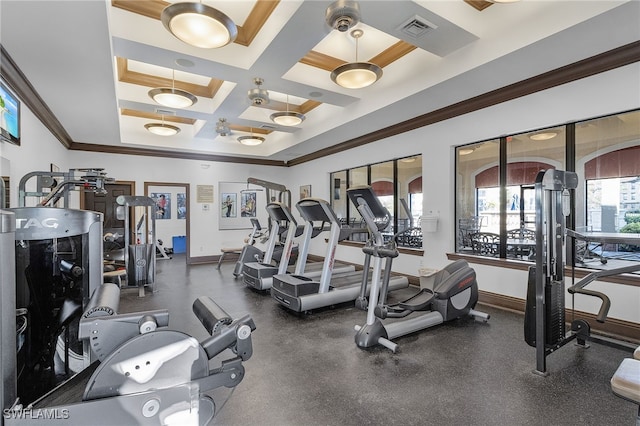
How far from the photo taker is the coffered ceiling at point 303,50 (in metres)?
2.92

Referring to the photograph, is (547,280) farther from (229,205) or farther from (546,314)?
(229,205)

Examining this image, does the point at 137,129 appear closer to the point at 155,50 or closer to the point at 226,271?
the point at 226,271

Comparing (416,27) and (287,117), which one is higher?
(416,27)

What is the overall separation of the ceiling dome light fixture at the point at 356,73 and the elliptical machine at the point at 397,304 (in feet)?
4.52

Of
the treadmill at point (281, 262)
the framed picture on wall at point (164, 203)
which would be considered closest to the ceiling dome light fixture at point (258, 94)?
the treadmill at point (281, 262)

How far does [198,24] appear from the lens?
8.98ft

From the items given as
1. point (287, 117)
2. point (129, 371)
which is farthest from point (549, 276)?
point (287, 117)

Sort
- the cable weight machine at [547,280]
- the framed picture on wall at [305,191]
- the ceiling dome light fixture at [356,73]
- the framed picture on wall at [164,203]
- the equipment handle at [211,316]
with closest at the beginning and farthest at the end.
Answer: the equipment handle at [211,316] → the cable weight machine at [547,280] → the ceiling dome light fixture at [356,73] → the framed picture on wall at [305,191] → the framed picture on wall at [164,203]

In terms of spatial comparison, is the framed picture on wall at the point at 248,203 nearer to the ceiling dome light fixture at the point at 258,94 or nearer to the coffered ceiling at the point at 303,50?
the coffered ceiling at the point at 303,50

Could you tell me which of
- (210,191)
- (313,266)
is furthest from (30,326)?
(210,191)

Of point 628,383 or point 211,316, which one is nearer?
point 628,383

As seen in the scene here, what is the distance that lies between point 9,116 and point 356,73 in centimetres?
377

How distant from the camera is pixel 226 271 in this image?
293 inches

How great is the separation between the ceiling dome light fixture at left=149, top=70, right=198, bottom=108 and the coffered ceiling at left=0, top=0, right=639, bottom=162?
14.2 inches
